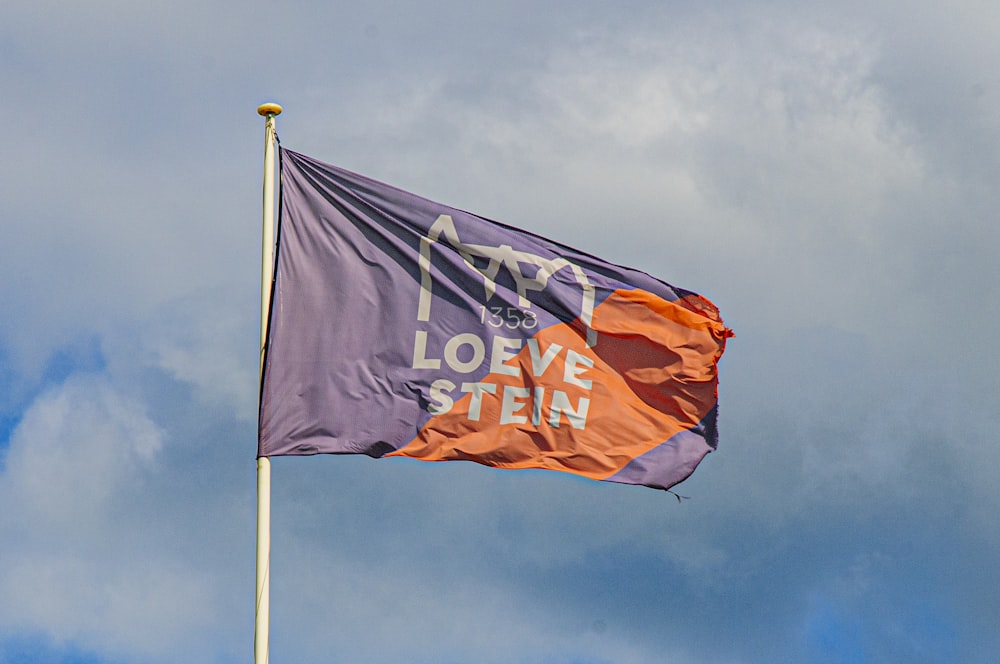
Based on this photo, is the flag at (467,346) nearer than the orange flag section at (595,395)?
Yes

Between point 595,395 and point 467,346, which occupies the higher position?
point 467,346

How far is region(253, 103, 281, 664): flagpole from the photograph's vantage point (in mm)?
24486

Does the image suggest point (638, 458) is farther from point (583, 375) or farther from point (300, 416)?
point (300, 416)

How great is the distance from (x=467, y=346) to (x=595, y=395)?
2453mm

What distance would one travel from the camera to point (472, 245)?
93.4ft

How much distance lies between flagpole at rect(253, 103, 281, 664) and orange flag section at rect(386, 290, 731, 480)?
2.28 meters

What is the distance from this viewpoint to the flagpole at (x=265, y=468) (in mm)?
24486

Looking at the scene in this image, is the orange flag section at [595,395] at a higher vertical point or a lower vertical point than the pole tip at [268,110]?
lower

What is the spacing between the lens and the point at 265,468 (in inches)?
1003

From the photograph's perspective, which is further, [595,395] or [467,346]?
[595,395]

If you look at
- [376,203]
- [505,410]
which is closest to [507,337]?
[505,410]

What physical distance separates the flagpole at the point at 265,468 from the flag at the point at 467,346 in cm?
19

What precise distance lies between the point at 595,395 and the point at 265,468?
6159 mm

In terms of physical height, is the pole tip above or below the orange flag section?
above
